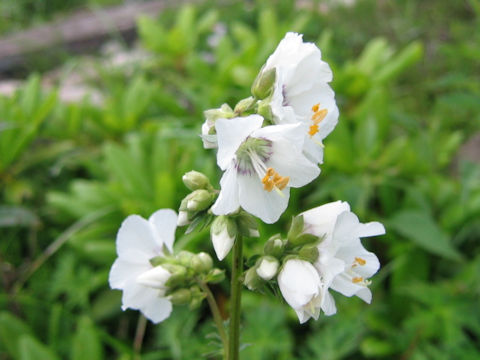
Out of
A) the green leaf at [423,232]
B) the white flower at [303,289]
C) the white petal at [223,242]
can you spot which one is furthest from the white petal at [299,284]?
the green leaf at [423,232]

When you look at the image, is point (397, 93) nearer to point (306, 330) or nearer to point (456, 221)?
point (456, 221)

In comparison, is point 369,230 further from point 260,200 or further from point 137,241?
point 137,241

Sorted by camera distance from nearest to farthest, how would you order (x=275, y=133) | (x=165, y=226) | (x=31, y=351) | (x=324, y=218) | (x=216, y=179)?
(x=275, y=133)
(x=324, y=218)
(x=165, y=226)
(x=31, y=351)
(x=216, y=179)

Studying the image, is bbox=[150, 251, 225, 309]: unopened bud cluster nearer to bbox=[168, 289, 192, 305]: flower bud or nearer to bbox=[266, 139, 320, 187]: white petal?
bbox=[168, 289, 192, 305]: flower bud

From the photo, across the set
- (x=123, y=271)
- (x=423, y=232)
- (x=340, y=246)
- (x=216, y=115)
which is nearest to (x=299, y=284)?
(x=340, y=246)

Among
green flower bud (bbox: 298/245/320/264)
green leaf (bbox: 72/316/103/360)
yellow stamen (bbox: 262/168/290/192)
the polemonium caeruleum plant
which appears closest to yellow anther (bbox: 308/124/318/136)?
the polemonium caeruleum plant

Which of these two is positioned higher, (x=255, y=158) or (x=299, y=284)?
(x=255, y=158)
